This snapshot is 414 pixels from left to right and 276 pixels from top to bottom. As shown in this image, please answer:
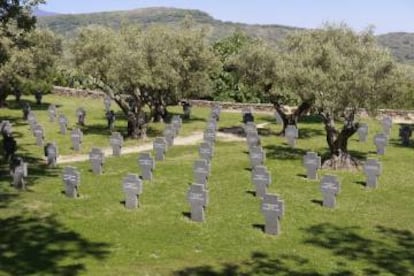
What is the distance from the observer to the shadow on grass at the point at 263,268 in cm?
1497

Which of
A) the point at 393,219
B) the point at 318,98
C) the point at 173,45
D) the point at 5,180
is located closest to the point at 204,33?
the point at 173,45

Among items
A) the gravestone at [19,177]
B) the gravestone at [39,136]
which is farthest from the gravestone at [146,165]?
the gravestone at [39,136]

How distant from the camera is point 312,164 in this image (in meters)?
25.2

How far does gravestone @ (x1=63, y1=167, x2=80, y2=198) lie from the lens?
21594mm

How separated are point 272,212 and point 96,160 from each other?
1025 cm

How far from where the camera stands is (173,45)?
38156mm

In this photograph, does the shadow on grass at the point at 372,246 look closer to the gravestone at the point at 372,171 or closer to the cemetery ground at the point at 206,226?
the cemetery ground at the point at 206,226

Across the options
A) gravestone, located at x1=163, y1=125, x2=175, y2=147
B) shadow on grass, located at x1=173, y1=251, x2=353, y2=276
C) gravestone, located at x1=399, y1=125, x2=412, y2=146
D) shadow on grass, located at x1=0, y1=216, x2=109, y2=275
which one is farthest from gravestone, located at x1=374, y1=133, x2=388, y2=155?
shadow on grass, located at x1=0, y1=216, x2=109, y2=275

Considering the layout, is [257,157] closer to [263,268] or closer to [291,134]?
[291,134]

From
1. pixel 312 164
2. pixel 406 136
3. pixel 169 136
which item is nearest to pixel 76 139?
pixel 169 136

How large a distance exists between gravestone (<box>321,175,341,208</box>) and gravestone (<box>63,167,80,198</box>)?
8.39 m

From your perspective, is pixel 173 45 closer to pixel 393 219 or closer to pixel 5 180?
pixel 5 180

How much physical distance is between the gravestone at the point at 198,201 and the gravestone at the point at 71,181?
4669 millimetres

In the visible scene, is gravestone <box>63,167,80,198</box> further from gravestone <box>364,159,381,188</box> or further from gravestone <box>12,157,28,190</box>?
gravestone <box>364,159,381,188</box>
